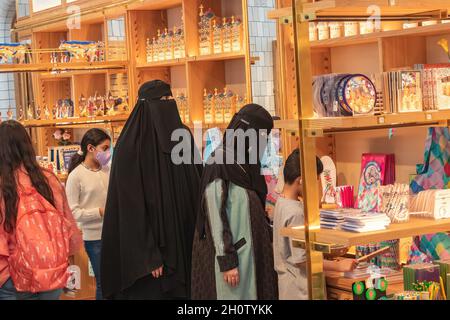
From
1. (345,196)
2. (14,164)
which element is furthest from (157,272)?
(345,196)

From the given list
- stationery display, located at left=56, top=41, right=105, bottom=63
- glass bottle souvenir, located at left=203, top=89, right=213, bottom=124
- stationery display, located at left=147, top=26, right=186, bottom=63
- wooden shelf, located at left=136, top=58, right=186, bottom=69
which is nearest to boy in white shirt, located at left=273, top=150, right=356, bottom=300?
glass bottle souvenir, located at left=203, top=89, right=213, bottom=124

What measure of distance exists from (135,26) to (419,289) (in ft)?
14.2

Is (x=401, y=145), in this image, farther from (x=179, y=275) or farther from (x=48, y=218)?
(x=48, y=218)

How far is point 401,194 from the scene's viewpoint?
373cm

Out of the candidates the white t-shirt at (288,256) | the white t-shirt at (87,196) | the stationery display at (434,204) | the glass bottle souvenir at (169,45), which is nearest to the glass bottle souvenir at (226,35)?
the glass bottle souvenir at (169,45)

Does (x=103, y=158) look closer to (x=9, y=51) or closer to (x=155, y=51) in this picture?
(x=155, y=51)

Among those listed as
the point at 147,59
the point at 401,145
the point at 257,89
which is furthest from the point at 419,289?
the point at 147,59

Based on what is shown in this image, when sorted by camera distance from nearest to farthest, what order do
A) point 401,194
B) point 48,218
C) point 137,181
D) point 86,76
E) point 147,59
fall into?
point 401,194 → point 48,218 → point 137,181 → point 147,59 → point 86,76

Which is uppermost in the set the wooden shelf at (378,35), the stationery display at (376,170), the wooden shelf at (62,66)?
the wooden shelf at (62,66)

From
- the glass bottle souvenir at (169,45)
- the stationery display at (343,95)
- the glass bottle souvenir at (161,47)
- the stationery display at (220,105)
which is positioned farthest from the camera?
the glass bottle souvenir at (161,47)

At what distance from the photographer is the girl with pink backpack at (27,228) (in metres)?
4.18

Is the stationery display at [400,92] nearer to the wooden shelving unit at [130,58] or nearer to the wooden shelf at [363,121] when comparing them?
the wooden shelf at [363,121]

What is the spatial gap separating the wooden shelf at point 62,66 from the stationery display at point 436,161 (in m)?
3.56
